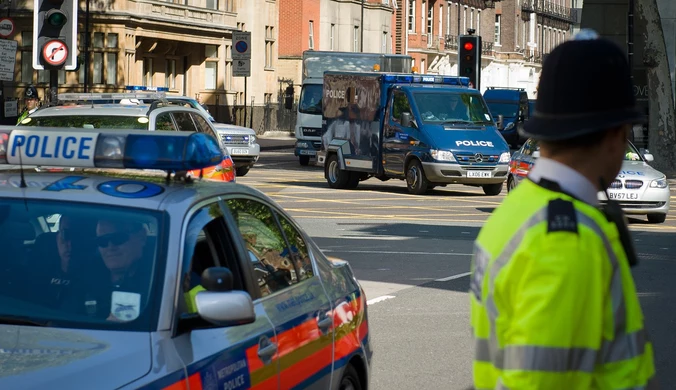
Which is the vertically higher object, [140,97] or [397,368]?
[140,97]

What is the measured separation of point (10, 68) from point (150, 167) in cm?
1757

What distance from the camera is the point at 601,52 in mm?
2711

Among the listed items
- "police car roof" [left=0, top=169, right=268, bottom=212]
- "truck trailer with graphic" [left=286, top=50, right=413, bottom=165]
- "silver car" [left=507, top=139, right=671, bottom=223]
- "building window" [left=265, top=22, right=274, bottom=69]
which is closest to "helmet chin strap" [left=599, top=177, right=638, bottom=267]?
"police car roof" [left=0, top=169, right=268, bottom=212]

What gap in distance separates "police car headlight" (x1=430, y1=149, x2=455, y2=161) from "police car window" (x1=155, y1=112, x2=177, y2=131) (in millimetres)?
11330

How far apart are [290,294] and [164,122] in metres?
9.30

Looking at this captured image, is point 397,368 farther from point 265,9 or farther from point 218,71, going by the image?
point 265,9

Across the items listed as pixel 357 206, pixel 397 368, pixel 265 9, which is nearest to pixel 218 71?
pixel 265 9

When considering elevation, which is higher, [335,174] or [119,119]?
[119,119]

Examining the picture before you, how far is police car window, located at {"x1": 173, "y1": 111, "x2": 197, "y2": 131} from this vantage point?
1482 centimetres

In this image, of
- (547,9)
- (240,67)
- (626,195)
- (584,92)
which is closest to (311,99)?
(240,67)

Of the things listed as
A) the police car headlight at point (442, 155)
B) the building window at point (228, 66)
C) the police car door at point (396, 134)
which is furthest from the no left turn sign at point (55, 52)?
the building window at point (228, 66)

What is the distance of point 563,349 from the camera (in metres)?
2.54

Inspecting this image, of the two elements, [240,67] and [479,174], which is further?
[240,67]

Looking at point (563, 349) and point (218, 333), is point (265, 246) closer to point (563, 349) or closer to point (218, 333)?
point (218, 333)
